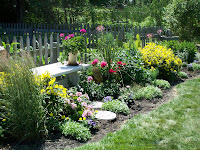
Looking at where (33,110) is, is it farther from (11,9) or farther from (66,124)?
(11,9)

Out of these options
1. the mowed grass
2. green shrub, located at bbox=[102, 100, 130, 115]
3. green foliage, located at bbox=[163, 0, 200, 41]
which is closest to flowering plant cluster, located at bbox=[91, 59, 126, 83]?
green shrub, located at bbox=[102, 100, 130, 115]

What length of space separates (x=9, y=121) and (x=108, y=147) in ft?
4.69

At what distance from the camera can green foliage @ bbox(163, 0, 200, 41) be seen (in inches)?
480

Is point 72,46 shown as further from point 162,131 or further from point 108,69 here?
point 162,131

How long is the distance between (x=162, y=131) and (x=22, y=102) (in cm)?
221

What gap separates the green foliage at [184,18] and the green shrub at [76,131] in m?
10.7

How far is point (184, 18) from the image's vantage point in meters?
12.4

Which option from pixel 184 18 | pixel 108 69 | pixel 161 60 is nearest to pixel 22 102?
pixel 108 69

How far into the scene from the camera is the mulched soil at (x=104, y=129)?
10.3 ft

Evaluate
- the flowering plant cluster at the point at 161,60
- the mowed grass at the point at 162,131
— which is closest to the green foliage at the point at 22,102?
the mowed grass at the point at 162,131

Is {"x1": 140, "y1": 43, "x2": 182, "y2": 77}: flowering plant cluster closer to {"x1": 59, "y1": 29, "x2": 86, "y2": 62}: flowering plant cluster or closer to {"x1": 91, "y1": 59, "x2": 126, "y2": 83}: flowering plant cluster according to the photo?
{"x1": 91, "y1": 59, "x2": 126, "y2": 83}: flowering plant cluster

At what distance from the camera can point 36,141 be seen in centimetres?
324

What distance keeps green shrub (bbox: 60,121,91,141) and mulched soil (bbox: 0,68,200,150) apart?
0.07 m

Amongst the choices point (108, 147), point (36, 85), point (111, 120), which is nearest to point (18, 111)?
point (36, 85)
